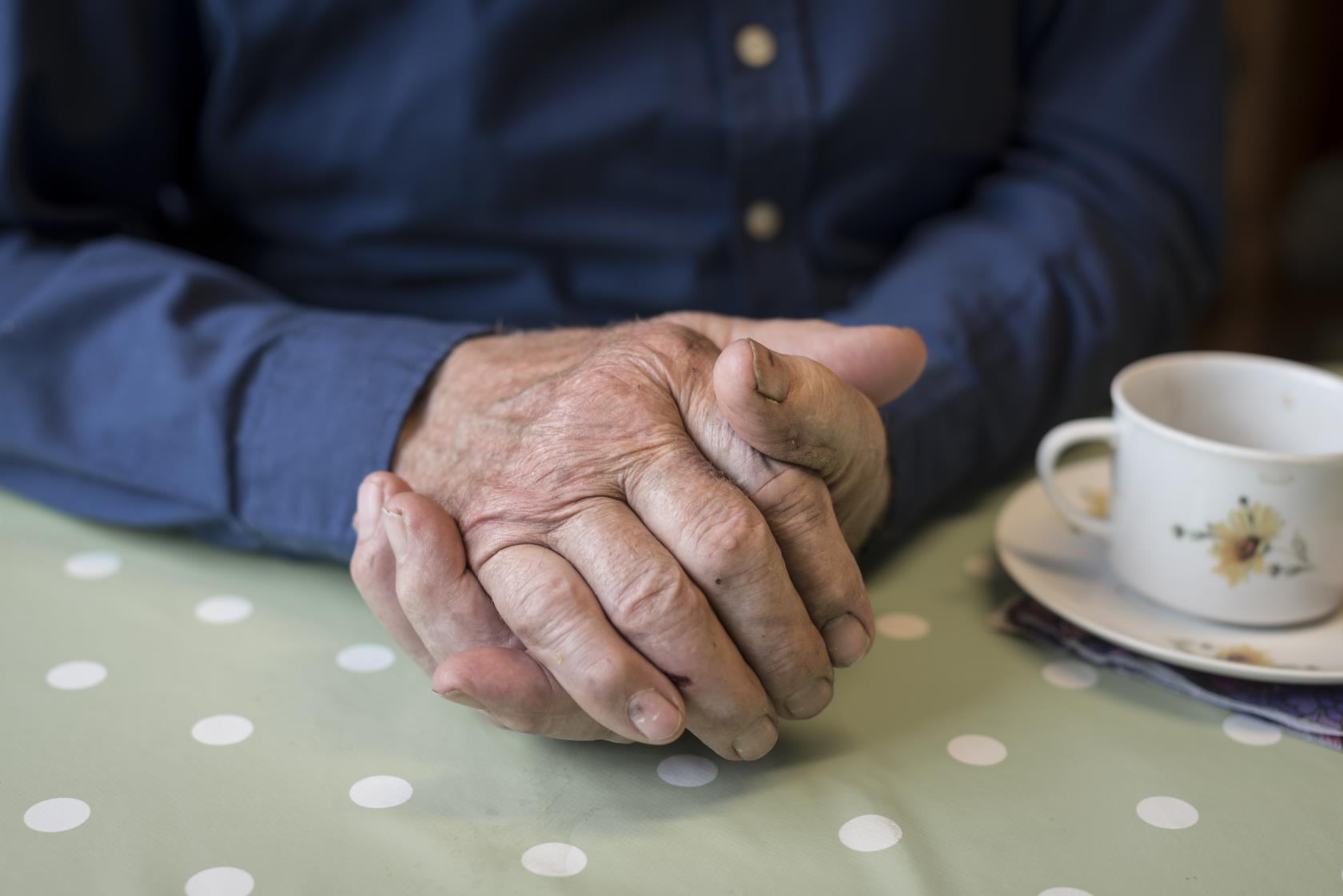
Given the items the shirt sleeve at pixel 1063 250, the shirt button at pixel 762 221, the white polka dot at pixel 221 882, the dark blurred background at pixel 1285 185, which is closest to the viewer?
the white polka dot at pixel 221 882

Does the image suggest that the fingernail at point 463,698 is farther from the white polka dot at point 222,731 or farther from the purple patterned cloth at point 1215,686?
the purple patterned cloth at point 1215,686

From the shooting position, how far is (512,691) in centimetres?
43

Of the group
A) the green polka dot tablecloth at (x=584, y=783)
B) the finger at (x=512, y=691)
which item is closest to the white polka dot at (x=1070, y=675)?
the green polka dot tablecloth at (x=584, y=783)

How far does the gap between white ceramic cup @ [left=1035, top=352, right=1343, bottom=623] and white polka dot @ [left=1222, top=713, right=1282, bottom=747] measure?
0.07 m

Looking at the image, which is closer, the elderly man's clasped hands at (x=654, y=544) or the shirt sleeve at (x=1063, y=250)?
the elderly man's clasped hands at (x=654, y=544)

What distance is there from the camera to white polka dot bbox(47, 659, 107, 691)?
507mm

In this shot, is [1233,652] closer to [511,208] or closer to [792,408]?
[792,408]

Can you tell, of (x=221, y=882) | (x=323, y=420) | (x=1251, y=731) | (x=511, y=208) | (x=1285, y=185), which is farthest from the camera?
(x=1285, y=185)

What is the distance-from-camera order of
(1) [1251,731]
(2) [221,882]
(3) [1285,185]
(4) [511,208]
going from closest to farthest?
1. (2) [221,882]
2. (1) [1251,731]
3. (4) [511,208]
4. (3) [1285,185]

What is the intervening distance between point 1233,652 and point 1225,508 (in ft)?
0.23

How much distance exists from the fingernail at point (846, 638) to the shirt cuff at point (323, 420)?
0.25 m

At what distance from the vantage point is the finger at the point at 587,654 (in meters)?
0.42

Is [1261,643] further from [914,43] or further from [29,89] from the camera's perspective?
[29,89]

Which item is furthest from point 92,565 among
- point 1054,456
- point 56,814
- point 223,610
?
point 1054,456
